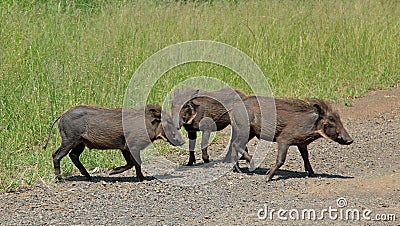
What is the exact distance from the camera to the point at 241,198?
600 centimetres

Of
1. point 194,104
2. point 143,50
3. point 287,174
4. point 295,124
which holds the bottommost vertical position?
point 287,174

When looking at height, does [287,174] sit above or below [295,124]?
below

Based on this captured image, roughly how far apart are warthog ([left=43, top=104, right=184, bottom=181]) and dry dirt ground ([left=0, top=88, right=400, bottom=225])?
10.6 inches

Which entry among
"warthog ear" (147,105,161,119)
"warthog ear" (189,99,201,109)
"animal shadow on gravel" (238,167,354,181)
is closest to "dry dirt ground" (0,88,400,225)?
"animal shadow on gravel" (238,167,354,181)

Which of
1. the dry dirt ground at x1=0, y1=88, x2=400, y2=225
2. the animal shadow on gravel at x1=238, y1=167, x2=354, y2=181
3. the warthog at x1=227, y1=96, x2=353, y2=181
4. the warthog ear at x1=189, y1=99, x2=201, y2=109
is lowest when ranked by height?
the animal shadow on gravel at x1=238, y1=167, x2=354, y2=181

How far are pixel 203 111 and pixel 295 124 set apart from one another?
41.4 inches

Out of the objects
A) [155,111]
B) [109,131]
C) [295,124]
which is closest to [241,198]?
[295,124]

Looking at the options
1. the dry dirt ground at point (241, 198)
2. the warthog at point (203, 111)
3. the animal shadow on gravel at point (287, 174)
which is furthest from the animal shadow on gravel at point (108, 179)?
the animal shadow on gravel at point (287, 174)

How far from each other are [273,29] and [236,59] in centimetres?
123

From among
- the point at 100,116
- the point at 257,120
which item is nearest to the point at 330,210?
the point at 257,120

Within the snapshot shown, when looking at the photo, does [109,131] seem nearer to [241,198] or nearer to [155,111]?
[155,111]

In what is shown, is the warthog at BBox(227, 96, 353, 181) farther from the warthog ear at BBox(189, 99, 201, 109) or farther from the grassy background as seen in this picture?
the grassy background

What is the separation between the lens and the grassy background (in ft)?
25.3

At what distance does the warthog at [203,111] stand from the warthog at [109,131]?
573 mm
